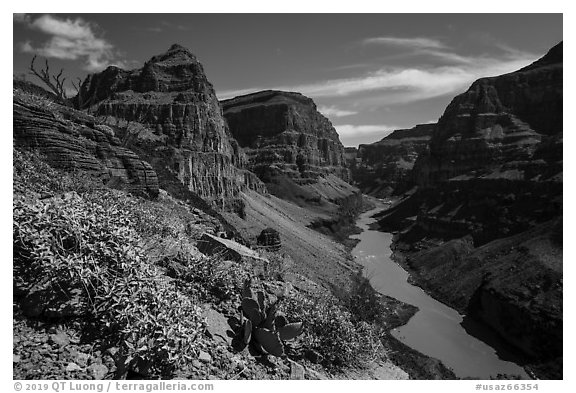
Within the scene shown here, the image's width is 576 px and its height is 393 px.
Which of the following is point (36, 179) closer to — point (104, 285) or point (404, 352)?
point (104, 285)

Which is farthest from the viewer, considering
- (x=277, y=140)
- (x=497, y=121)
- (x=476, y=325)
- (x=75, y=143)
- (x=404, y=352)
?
Result: (x=277, y=140)

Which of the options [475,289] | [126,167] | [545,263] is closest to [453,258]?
[475,289]

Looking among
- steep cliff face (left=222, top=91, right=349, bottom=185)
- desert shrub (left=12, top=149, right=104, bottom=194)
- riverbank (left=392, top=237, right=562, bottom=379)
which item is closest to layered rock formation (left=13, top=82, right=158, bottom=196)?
desert shrub (left=12, top=149, right=104, bottom=194)

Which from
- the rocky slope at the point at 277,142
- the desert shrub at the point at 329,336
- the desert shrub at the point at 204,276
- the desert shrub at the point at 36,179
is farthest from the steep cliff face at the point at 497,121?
the desert shrub at the point at 36,179

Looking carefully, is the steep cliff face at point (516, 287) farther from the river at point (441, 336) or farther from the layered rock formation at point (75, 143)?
the layered rock formation at point (75, 143)

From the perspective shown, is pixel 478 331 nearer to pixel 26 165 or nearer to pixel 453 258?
pixel 453 258

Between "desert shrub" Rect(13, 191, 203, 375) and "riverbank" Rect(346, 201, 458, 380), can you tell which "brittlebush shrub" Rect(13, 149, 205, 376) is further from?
"riverbank" Rect(346, 201, 458, 380)

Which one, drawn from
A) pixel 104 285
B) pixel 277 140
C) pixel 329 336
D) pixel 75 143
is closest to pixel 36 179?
pixel 75 143
